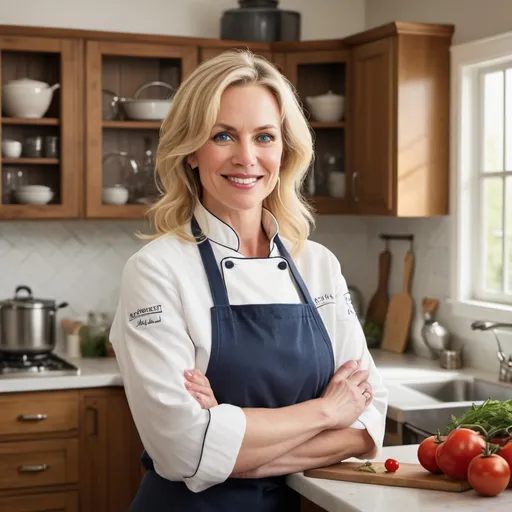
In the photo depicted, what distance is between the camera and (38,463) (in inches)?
161

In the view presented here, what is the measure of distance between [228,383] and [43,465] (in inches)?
86.6

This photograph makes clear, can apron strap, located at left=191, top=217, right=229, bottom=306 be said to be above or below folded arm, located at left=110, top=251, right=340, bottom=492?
above

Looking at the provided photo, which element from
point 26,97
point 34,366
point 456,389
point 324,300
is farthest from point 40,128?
point 324,300

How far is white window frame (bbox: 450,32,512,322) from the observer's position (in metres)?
4.41

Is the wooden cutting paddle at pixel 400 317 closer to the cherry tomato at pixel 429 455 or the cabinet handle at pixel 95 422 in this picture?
the cabinet handle at pixel 95 422

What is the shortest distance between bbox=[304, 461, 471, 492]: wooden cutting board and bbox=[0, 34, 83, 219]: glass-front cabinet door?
8.56ft

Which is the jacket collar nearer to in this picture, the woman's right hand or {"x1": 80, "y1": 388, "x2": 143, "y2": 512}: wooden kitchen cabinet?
the woman's right hand

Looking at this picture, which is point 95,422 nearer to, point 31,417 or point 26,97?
point 31,417

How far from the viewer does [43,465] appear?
409cm

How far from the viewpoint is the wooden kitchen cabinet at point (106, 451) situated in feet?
13.6

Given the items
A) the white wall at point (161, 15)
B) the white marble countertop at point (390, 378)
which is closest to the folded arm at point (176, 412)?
the white marble countertop at point (390, 378)

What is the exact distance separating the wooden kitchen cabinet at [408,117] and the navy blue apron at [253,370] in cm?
224

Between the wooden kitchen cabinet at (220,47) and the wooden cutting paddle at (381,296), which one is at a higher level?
the wooden kitchen cabinet at (220,47)

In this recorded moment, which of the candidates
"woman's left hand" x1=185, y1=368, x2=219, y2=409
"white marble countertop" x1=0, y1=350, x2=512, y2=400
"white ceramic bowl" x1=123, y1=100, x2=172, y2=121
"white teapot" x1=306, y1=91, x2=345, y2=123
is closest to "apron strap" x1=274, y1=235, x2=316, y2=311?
"woman's left hand" x1=185, y1=368, x2=219, y2=409
